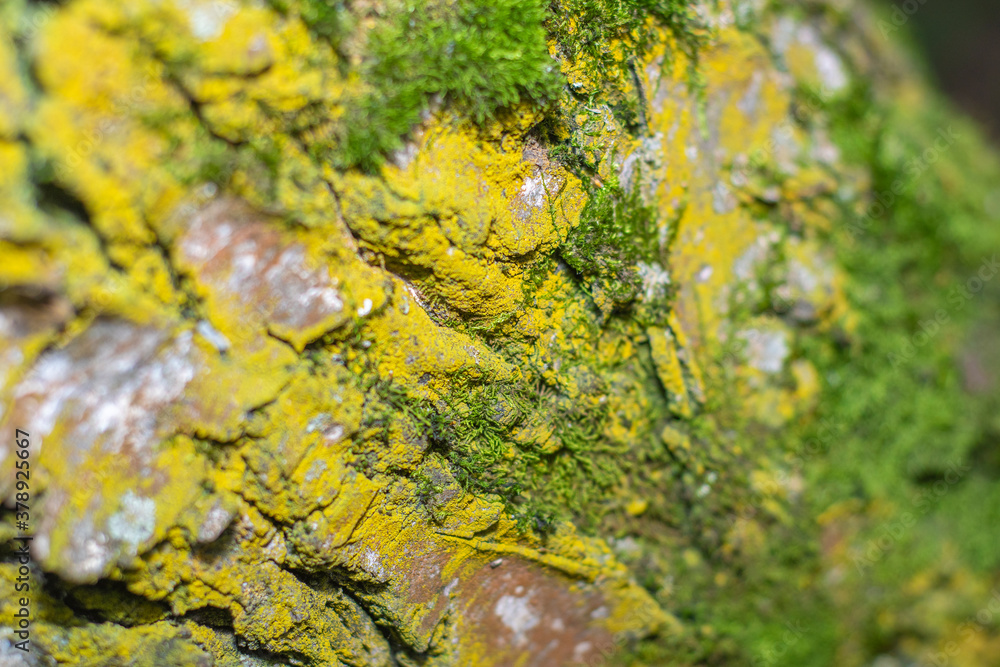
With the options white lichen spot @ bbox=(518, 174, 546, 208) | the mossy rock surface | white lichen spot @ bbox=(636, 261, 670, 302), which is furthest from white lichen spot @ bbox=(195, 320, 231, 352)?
white lichen spot @ bbox=(636, 261, 670, 302)

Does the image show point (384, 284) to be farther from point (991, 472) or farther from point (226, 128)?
point (991, 472)

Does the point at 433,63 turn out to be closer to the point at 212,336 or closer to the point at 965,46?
the point at 212,336

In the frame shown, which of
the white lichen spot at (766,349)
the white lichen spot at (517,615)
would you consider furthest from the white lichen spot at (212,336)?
the white lichen spot at (766,349)

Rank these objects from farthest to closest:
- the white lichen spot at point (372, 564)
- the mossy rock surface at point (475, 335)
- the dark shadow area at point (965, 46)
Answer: the dark shadow area at point (965, 46), the white lichen spot at point (372, 564), the mossy rock surface at point (475, 335)

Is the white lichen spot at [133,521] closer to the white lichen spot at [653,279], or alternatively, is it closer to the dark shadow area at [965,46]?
the white lichen spot at [653,279]

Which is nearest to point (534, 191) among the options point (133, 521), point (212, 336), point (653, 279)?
point (653, 279)

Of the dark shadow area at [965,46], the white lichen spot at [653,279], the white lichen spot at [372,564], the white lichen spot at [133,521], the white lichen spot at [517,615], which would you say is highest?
the dark shadow area at [965,46]
